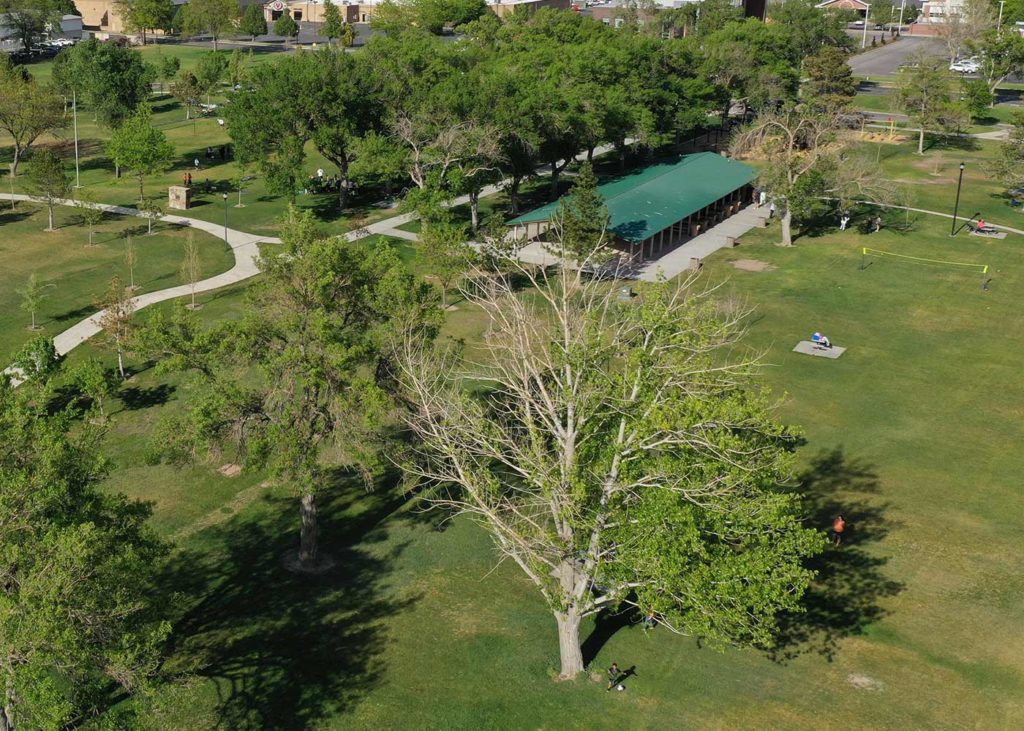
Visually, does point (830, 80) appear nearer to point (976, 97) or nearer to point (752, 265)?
point (976, 97)

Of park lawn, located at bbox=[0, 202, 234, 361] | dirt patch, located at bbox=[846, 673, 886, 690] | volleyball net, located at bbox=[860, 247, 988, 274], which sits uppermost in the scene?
park lawn, located at bbox=[0, 202, 234, 361]

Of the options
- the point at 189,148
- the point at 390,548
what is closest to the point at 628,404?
the point at 390,548

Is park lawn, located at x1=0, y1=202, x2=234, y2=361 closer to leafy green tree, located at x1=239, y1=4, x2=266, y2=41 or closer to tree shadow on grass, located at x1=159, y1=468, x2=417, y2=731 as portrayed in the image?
tree shadow on grass, located at x1=159, y1=468, x2=417, y2=731

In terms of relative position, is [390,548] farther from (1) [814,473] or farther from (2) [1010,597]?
(2) [1010,597]

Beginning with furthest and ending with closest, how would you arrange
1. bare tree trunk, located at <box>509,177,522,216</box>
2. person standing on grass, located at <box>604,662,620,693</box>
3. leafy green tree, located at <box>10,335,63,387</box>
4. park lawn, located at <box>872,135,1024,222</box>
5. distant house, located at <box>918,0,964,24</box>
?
1. distant house, located at <box>918,0,964,24</box>
2. park lawn, located at <box>872,135,1024,222</box>
3. bare tree trunk, located at <box>509,177,522,216</box>
4. leafy green tree, located at <box>10,335,63,387</box>
5. person standing on grass, located at <box>604,662,620,693</box>

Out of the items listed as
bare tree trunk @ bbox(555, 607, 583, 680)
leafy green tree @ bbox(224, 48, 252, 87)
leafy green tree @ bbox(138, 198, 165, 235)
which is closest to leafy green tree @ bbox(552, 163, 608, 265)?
bare tree trunk @ bbox(555, 607, 583, 680)

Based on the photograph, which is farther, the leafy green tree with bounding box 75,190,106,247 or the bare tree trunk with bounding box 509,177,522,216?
the bare tree trunk with bounding box 509,177,522,216
